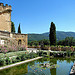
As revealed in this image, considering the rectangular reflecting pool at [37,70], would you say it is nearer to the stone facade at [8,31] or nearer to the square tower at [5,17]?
the stone facade at [8,31]

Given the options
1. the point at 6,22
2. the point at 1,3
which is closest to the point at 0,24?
the point at 6,22

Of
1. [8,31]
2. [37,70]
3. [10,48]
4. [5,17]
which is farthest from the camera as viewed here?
[5,17]

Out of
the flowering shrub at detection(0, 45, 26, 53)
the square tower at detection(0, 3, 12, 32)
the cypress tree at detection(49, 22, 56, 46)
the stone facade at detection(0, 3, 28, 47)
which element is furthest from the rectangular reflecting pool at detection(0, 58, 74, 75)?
the cypress tree at detection(49, 22, 56, 46)

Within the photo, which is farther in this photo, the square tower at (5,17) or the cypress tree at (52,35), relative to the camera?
the cypress tree at (52,35)

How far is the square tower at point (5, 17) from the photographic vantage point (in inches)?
617

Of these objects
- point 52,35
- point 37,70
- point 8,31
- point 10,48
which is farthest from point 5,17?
point 52,35

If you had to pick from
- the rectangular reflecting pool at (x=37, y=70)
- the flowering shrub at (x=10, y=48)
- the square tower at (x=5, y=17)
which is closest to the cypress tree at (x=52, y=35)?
the square tower at (x=5, y=17)

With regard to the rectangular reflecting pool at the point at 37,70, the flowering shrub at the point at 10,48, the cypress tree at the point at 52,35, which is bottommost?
the rectangular reflecting pool at the point at 37,70

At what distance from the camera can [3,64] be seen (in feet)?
30.6

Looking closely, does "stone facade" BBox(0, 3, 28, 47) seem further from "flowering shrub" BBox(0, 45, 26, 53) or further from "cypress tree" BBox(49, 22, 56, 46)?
"cypress tree" BBox(49, 22, 56, 46)

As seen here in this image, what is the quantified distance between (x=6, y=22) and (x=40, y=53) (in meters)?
Answer: 6.96

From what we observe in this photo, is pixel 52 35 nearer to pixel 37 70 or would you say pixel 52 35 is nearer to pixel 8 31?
pixel 8 31

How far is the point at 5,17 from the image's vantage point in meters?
16.4

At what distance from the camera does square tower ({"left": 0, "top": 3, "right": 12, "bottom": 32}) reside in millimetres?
15675
